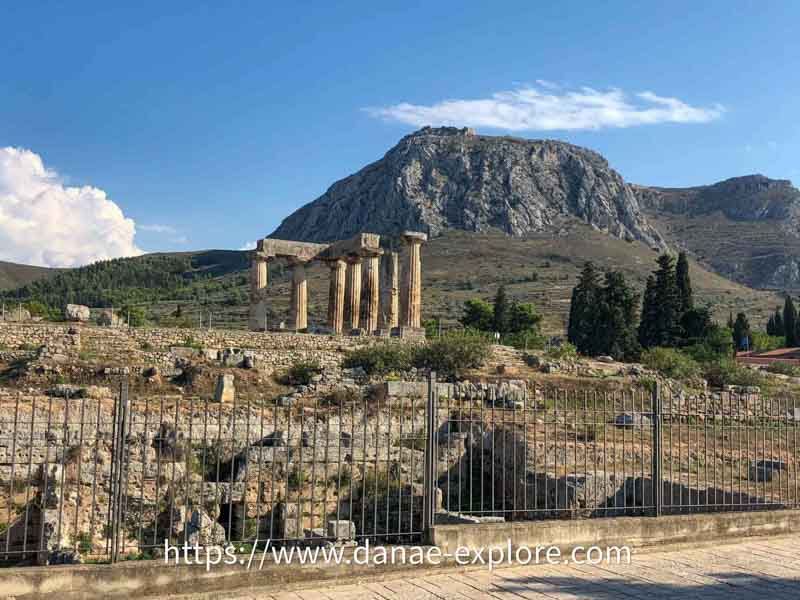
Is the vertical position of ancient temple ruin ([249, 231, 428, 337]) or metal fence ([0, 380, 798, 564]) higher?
ancient temple ruin ([249, 231, 428, 337])

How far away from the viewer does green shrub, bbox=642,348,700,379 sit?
33.8 meters

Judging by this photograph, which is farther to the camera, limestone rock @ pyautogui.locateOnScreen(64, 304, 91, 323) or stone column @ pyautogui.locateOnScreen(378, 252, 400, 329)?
stone column @ pyautogui.locateOnScreen(378, 252, 400, 329)

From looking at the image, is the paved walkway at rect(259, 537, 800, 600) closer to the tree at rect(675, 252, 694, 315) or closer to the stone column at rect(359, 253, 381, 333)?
the stone column at rect(359, 253, 381, 333)

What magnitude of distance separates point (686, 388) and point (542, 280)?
3116 inches

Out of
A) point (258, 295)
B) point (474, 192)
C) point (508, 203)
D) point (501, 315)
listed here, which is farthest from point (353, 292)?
point (474, 192)

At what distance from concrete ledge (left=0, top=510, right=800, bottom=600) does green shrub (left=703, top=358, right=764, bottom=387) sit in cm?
2438

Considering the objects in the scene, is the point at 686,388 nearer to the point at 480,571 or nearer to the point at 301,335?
the point at 301,335

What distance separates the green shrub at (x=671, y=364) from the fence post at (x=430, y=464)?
88.3ft

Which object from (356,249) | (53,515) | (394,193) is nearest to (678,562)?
(53,515)

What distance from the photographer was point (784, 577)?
8156 millimetres

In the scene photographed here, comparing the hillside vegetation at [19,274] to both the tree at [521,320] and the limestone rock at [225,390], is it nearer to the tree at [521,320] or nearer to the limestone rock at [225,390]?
the tree at [521,320]

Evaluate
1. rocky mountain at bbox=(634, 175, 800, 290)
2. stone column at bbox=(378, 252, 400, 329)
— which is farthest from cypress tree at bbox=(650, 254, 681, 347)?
rocky mountain at bbox=(634, 175, 800, 290)

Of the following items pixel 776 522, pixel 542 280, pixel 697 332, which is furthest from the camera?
pixel 542 280

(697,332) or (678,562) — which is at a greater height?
(697,332)
